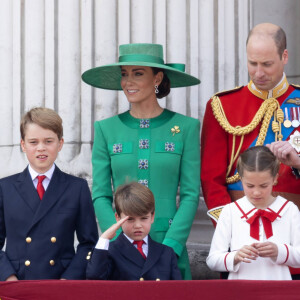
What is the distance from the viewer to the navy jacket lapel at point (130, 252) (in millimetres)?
3615

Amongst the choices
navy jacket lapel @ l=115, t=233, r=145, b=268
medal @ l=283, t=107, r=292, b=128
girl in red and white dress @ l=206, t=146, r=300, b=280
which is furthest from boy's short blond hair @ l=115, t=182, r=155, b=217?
medal @ l=283, t=107, r=292, b=128

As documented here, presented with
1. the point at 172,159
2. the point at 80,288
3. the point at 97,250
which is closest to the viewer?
the point at 80,288

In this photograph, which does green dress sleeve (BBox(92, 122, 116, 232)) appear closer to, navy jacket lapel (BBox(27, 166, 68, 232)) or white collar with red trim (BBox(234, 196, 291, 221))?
navy jacket lapel (BBox(27, 166, 68, 232))

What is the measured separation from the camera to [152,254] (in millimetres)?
3631

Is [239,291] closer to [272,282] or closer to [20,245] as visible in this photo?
[272,282]

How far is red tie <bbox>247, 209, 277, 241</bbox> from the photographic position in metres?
3.67

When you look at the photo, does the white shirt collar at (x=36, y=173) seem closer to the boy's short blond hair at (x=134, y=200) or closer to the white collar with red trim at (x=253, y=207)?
the boy's short blond hair at (x=134, y=200)

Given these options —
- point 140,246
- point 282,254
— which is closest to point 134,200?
point 140,246

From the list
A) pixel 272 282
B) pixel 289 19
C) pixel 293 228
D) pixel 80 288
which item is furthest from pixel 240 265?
pixel 289 19

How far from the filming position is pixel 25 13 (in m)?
5.16

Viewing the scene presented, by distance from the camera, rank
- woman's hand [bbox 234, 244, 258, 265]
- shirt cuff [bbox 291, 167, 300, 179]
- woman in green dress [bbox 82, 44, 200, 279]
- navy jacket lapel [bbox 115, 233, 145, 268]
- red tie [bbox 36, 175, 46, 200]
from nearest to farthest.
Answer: woman's hand [bbox 234, 244, 258, 265] → navy jacket lapel [bbox 115, 233, 145, 268] → red tie [bbox 36, 175, 46, 200] → shirt cuff [bbox 291, 167, 300, 179] → woman in green dress [bbox 82, 44, 200, 279]

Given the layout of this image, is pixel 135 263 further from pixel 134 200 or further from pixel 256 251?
pixel 256 251

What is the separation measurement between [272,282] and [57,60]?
2484 millimetres

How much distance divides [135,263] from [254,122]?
1.01 m
